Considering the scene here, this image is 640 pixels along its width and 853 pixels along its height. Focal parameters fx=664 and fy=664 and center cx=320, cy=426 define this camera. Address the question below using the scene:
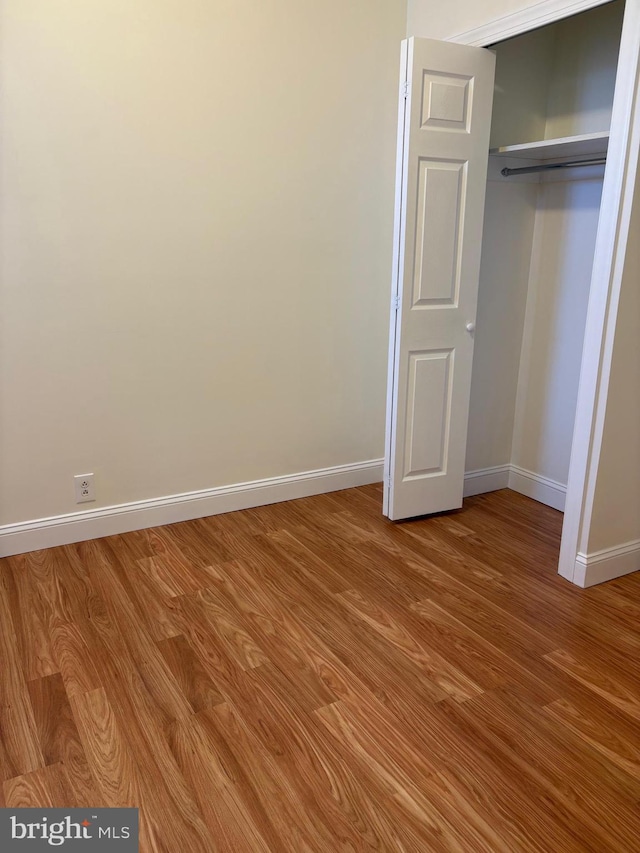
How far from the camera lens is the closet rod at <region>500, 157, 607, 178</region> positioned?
119 inches

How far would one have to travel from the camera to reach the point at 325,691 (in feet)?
6.85

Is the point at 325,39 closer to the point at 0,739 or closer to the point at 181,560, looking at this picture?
the point at 181,560

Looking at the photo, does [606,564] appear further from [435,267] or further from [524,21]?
[524,21]

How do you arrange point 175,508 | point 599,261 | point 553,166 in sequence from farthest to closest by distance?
point 175,508 < point 553,166 < point 599,261

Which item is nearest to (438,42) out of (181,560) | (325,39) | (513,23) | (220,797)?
(513,23)

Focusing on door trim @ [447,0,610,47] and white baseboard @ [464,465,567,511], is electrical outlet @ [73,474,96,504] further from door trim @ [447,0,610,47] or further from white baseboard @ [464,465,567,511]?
door trim @ [447,0,610,47]

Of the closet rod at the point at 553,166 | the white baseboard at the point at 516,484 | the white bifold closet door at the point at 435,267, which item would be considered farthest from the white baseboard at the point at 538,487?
the closet rod at the point at 553,166

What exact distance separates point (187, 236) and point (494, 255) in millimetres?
1555

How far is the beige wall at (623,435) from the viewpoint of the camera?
97.7 inches

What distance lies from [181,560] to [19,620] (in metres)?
0.70

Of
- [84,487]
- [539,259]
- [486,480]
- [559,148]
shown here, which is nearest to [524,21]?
[559,148]

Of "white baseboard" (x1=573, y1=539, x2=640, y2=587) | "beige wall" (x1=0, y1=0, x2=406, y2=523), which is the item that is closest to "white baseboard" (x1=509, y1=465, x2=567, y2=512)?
"white baseboard" (x1=573, y1=539, x2=640, y2=587)

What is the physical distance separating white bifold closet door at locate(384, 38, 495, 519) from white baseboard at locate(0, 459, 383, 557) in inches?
18.5

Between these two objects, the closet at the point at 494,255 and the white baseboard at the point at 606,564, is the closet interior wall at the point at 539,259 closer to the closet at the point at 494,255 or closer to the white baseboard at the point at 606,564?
the closet at the point at 494,255
